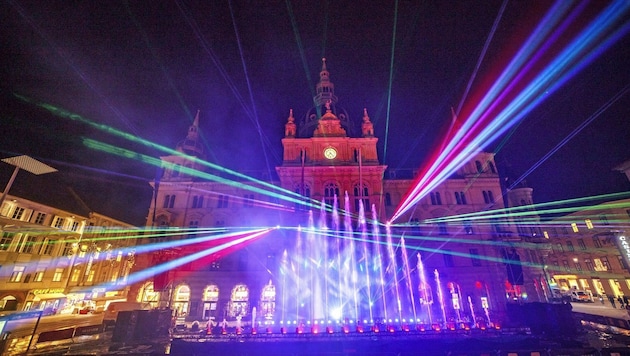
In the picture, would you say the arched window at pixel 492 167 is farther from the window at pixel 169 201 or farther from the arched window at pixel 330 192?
the window at pixel 169 201

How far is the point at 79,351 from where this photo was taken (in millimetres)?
11875

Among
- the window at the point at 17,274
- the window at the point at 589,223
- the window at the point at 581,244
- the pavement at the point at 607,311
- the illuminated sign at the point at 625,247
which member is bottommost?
the pavement at the point at 607,311

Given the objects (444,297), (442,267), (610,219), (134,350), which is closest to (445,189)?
(442,267)

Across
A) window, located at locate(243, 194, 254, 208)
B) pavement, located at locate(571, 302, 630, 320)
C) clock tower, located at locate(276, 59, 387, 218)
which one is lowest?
pavement, located at locate(571, 302, 630, 320)

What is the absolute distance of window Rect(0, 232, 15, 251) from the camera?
2578cm

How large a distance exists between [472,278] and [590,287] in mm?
28499

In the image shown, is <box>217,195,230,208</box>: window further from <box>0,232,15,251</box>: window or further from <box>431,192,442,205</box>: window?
<box>431,192,442,205</box>: window

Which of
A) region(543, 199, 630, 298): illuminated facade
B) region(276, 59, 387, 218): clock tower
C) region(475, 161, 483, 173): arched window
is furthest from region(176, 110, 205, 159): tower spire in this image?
region(543, 199, 630, 298): illuminated facade

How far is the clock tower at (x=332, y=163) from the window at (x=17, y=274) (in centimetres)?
2985

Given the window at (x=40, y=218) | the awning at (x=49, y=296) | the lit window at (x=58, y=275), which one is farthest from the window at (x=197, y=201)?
the awning at (x=49, y=296)

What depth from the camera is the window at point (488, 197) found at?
3350 centimetres

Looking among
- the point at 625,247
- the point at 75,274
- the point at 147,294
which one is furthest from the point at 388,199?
the point at 75,274

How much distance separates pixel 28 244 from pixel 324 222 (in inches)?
1328

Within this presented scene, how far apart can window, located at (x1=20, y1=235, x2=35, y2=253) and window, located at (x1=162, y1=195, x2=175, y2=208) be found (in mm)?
13577
